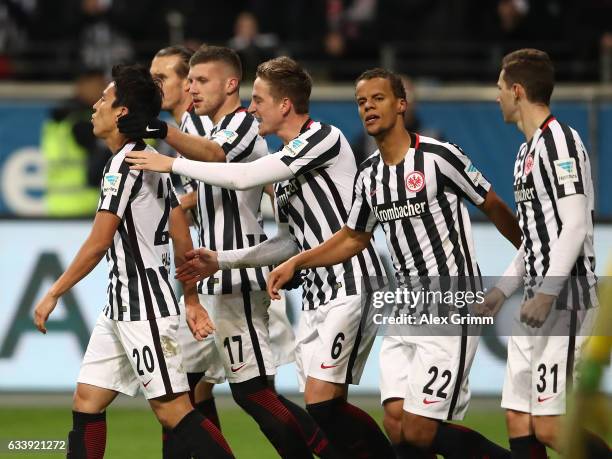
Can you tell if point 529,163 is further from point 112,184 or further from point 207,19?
point 207,19

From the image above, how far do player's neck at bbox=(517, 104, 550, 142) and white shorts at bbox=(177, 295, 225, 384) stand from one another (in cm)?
189

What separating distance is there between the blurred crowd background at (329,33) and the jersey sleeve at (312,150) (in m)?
6.25

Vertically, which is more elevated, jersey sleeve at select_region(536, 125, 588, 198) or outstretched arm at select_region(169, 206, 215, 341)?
jersey sleeve at select_region(536, 125, 588, 198)

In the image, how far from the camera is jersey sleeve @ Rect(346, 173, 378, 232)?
242 inches

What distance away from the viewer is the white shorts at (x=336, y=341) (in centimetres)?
623

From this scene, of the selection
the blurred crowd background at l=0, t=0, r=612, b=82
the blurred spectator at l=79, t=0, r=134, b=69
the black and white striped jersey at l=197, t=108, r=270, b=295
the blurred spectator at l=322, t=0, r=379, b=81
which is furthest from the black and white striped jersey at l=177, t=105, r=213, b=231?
the blurred spectator at l=79, t=0, r=134, b=69

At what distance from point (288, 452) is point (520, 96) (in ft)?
6.75

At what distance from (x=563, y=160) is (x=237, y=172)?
1.51 meters

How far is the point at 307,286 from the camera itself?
647 cm

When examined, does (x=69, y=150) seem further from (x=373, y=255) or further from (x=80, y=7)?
(x=373, y=255)

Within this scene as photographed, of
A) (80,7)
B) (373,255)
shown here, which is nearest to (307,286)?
(373,255)

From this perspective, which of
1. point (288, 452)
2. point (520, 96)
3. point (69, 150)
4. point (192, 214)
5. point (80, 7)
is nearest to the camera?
point (520, 96)

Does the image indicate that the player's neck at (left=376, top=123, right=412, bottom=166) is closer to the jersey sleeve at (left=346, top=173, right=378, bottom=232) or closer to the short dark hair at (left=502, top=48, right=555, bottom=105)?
the jersey sleeve at (left=346, top=173, right=378, bottom=232)

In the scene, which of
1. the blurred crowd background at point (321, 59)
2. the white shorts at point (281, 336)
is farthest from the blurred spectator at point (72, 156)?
the white shorts at point (281, 336)
